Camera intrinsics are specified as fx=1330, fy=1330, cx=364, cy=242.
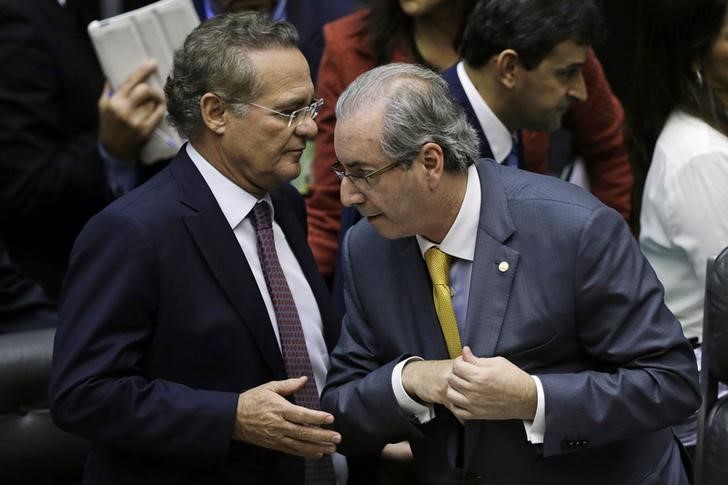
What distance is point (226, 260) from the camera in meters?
2.94

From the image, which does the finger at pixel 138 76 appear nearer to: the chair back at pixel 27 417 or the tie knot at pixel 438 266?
the chair back at pixel 27 417

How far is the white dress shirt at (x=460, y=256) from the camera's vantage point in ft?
9.06

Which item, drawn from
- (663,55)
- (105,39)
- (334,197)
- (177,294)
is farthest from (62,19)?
(663,55)

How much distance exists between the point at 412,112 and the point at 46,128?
Result: 165 centimetres

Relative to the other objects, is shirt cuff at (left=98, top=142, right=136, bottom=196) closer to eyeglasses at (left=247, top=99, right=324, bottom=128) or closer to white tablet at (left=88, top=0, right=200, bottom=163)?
white tablet at (left=88, top=0, right=200, bottom=163)

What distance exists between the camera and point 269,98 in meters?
2.98

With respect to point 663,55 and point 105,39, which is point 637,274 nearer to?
point 663,55

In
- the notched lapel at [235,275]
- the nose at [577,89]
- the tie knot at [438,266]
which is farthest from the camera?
the nose at [577,89]

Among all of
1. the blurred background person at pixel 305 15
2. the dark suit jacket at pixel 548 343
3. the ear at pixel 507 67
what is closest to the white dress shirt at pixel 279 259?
the dark suit jacket at pixel 548 343

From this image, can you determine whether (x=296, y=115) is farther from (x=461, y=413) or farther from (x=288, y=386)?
(x=461, y=413)

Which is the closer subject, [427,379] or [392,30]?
[427,379]

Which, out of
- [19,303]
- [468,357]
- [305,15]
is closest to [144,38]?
[305,15]

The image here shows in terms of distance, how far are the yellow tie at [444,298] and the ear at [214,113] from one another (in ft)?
1.86

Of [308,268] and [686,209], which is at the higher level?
[308,268]
